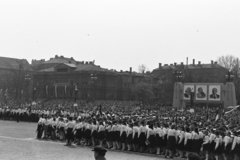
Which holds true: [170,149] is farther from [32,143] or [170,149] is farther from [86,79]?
[86,79]

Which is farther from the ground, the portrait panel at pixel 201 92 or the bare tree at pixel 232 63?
the bare tree at pixel 232 63

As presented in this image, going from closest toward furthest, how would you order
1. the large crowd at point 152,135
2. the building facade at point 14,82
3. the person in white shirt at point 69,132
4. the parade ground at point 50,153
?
the large crowd at point 152,135
the parade ground at point 50,153
the person in white shirt at point 69,132
the building facade at point 14,82

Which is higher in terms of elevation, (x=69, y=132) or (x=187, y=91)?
(x=187, y=91)

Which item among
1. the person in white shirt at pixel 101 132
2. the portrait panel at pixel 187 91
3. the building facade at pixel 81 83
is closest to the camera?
the person in white shirt at pixel 101 132

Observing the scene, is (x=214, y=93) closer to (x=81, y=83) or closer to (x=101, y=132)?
(x=101, y=132)

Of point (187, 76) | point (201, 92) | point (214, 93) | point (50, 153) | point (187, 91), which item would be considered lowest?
point (50, 153)

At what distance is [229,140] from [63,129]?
10.5 meters

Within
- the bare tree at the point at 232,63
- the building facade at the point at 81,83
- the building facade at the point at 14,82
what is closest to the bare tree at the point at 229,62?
the bare tree at the point at 232,63

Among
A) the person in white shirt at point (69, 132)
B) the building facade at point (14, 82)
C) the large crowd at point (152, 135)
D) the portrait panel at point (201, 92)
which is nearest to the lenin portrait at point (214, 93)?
the portrait panel at point (201, 92)

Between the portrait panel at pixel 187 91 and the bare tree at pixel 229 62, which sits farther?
the bare tree at pixel 229 62

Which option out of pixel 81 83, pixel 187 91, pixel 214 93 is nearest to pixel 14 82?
pixel 81 83

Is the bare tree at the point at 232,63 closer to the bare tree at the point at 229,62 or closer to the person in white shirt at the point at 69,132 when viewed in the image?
the bare tree at the point at 229,62

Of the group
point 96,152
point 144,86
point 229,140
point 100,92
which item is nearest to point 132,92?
point 144,86

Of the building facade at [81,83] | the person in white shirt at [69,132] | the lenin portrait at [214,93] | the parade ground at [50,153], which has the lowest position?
the parade ground at [50,153]
